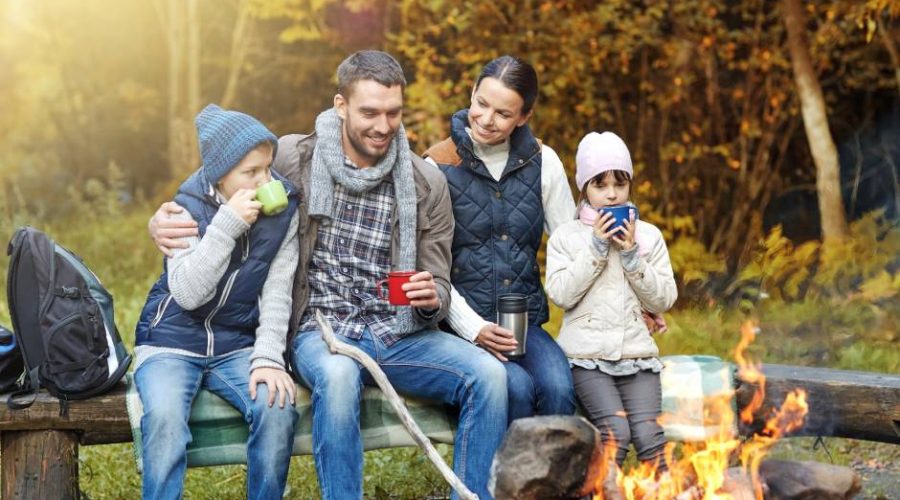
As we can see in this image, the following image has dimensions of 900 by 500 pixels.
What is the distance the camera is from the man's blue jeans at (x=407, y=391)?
386 cm

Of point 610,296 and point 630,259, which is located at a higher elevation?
point 630,259

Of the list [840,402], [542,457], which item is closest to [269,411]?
[542,457]

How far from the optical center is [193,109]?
1280 cm

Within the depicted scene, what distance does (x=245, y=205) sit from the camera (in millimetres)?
3832

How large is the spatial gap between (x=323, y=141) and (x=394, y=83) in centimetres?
33

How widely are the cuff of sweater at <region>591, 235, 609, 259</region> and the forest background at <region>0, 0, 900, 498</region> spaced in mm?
1539

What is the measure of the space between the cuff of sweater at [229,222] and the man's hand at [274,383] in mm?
458

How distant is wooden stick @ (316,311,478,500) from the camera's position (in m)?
3.75

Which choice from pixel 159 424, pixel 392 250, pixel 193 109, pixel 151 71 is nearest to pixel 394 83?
pixel 392 250

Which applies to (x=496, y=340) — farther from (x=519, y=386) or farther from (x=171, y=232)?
(x=171, y=232)

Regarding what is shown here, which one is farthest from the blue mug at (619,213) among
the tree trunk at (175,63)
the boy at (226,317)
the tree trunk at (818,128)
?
the tree trunk at (175,63)

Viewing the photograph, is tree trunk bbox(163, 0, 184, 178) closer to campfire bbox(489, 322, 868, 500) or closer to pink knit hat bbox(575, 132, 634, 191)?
pink knit hat bbox(575, 132, 634, 191)

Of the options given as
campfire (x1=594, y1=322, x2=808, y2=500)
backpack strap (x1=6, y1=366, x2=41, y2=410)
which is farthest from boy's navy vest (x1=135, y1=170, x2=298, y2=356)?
campfire (x1=594, y1=322, x2=808, y2=500)

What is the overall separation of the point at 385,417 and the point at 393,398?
0.90 ft
